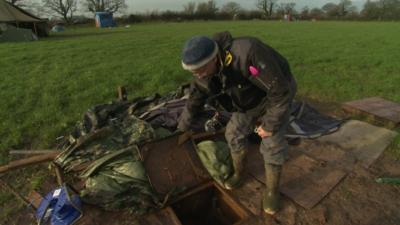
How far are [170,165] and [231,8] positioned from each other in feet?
200

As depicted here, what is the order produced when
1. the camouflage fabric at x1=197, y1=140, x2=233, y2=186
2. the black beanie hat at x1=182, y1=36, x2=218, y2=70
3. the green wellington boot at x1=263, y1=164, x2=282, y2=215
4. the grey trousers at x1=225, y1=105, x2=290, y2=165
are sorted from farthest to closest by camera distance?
the camouflage fabric at x1=197, y1=140, x2=233, y2=186 < the green wellington boot at x1=263, y1=164, x2=282, y2=215 < the grey trousers at x1=225, y1=105, x2=290, y2=165 < the black beanie hat at x1=182, y1=36, x2=218, y2=70

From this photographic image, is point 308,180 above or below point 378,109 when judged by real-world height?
below

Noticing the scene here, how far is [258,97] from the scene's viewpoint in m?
2.34

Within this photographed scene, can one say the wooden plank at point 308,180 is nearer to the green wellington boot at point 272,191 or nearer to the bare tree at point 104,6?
the green wellington boot at point 272,191

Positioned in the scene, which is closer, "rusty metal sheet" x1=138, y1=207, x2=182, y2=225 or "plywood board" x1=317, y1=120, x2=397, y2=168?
"rusty metal sheet" x1=138, y1=207, x2=182, y2=225

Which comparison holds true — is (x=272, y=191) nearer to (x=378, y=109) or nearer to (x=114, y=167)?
(x=114, y=167)

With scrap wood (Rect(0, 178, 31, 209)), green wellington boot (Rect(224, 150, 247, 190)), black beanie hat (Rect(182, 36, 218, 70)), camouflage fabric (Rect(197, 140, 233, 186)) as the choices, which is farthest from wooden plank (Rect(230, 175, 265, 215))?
scrap wood (Rect(0, 178, 31, 209))

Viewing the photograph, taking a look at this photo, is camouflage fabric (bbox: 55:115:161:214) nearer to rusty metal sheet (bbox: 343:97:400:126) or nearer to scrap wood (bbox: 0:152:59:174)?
scrap wood (bbox: 0:152:59:174)

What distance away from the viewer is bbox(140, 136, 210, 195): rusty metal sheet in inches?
104

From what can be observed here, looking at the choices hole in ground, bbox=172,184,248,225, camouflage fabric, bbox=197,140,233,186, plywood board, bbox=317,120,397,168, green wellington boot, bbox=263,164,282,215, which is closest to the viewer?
green wellington boot, bbox=263,164,282,215

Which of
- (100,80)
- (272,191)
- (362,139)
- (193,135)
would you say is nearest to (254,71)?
(272,191)

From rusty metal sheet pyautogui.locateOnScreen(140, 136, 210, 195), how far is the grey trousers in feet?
1.42

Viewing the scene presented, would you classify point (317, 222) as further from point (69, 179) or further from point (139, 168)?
point (69, 179)

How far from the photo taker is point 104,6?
54.0 m
